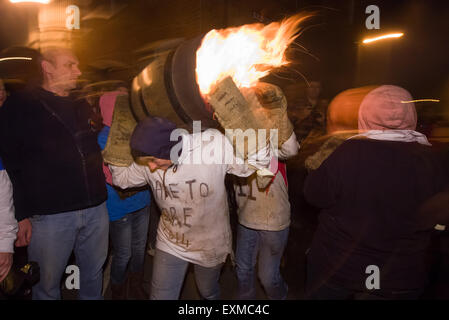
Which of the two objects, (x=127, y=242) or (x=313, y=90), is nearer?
(x=127, y=242)

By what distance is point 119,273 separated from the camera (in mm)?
2982

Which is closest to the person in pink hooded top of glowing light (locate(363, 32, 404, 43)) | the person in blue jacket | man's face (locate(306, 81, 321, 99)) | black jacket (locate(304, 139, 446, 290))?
black jacket (locate(304, 139, 446, 290))

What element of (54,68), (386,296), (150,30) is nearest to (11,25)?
(150,30)

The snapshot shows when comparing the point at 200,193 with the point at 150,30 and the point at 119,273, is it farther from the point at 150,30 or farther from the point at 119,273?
the point at 150,30

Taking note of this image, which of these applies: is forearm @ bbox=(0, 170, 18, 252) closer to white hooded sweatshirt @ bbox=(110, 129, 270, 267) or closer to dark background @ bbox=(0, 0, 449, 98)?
white hooded sweatshirt @ bbox=(110, 129, 270, 267)

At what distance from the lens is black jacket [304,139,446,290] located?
5.72 ft

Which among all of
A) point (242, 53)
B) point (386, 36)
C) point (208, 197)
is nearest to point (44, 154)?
point (208, 197)

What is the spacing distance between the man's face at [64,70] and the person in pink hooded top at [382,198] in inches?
80.0

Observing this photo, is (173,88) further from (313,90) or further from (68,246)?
(313,90)

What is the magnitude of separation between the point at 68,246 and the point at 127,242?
668 mm

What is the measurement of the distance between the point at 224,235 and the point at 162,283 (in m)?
0.58

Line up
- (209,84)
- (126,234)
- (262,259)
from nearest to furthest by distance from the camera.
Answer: (209,84), (262,259), (126,234)

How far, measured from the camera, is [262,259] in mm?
2707

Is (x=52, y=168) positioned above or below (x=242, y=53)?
below
